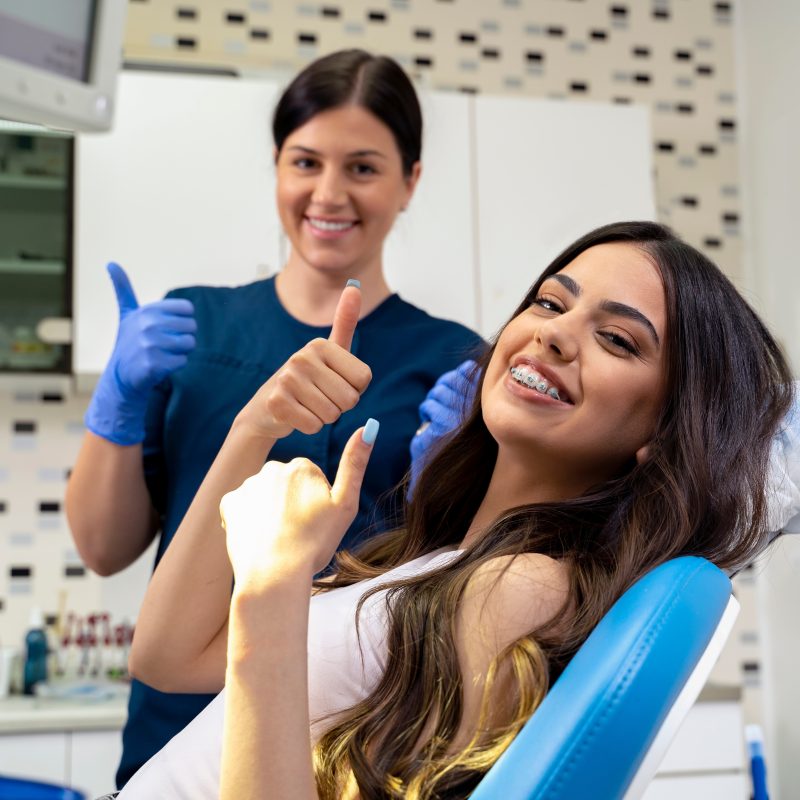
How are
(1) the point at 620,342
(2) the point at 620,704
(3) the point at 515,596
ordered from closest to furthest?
(2) the point at 620,704
(3) the point at 515,596
(1) the point at 620,342

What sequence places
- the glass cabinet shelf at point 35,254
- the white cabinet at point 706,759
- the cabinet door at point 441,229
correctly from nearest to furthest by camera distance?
1. the white cabinet at point 706,759
2. the glass cabinet shelf at point 35,254
3. the cabinet door at point 441,229

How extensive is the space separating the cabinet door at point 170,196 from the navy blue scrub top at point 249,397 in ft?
3.49

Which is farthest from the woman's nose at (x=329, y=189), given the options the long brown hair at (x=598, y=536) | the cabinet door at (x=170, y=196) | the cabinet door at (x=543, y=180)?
the cabinet door at (x=543, y=180)

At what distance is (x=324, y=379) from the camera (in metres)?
1.15

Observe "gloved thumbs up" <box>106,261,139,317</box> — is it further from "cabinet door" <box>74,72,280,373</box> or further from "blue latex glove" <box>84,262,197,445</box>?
"cabinet door" <box>74,72,280,373</box>

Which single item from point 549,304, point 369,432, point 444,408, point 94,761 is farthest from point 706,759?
point 369,432

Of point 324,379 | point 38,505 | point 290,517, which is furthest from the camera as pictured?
point 38,505

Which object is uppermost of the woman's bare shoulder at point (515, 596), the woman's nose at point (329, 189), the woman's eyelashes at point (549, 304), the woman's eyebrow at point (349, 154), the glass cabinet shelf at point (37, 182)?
the glass cabinet shelf at point (37, 182)

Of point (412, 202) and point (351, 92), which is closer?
point (351, 92)

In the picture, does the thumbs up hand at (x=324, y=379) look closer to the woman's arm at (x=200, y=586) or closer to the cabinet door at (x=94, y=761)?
the woman's arm at (x=200, y=586)

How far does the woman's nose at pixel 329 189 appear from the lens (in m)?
1.71

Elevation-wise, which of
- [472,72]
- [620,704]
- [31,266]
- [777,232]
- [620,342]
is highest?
[472,72]

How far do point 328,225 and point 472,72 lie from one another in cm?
209

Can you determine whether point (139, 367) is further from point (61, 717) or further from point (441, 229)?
point (441, 229)
